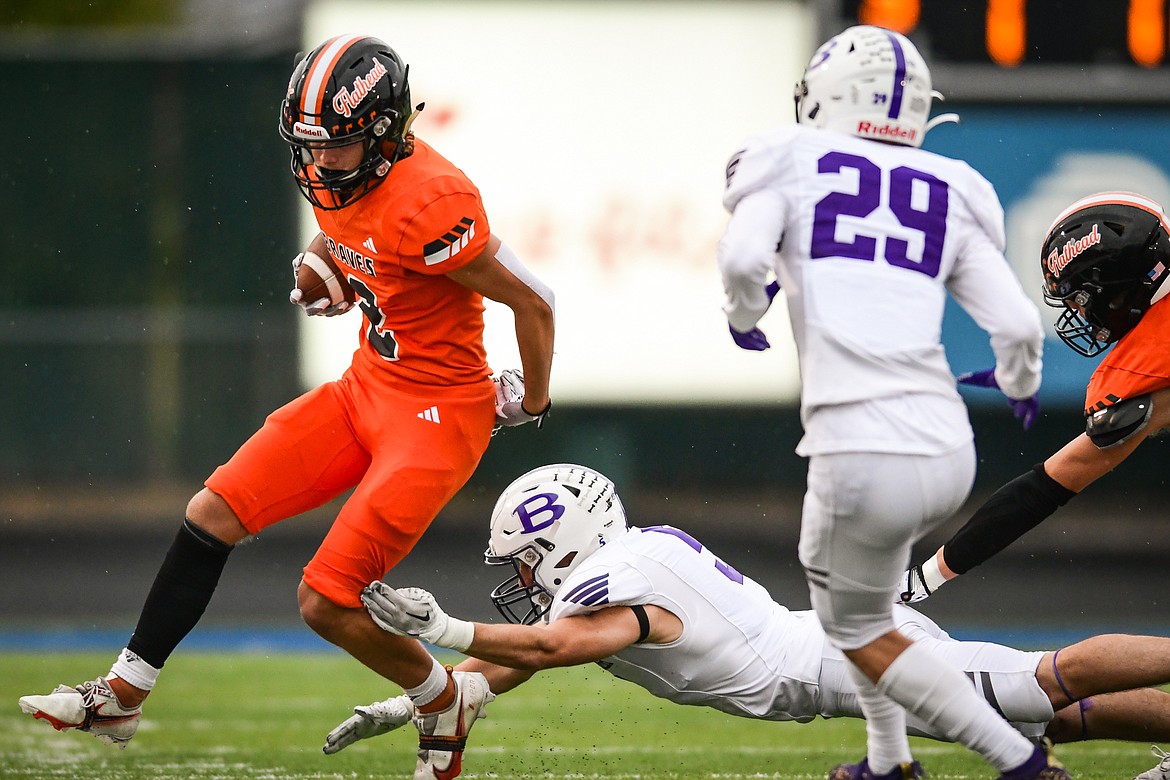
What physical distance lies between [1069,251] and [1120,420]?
50 centimetres

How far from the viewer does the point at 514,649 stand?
336 cm

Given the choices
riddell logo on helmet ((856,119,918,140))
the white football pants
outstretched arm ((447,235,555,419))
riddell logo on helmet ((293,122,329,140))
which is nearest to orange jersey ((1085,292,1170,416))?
the white football pants

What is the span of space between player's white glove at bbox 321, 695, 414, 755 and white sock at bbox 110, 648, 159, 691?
50 cm

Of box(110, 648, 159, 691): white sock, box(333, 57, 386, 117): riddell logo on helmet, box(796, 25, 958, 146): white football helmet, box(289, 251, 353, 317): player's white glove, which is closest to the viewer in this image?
box(796, 25, 958, 146): white football helmet

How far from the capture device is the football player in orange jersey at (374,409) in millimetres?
3691

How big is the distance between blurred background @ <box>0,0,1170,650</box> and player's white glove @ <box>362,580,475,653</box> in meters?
6.02

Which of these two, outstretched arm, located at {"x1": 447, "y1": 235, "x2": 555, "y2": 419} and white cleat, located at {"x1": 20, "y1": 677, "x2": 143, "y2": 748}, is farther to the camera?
outstretched arm, located at {"x1": 447, "y1": 235, "x2": 555, "y2": 419}

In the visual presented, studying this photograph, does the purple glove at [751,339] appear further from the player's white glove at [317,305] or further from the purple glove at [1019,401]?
the player's white glove at [317,305]

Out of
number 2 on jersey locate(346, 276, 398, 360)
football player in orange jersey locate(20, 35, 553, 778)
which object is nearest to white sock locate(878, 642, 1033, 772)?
football player in orange jersey locate(20, 35, 553, 778)

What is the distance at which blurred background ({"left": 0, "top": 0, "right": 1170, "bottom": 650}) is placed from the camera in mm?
9438

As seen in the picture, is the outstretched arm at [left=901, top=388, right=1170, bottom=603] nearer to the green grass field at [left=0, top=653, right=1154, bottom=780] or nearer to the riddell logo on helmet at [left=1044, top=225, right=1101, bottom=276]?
the riddell logo on helmet at [left=1044, top=225, right=1101, bottom=276]

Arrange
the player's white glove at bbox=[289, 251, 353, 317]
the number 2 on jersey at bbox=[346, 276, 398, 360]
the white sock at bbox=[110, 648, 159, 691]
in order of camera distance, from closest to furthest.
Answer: the white sock at bbox=[110, 648, 159, 691]
the number 2 on jersey at bbox=[346, 276, 398, 360]
the player's white glove at bbox=[289, 251, 353, 317]

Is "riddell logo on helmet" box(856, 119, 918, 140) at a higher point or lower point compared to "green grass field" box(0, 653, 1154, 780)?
higher

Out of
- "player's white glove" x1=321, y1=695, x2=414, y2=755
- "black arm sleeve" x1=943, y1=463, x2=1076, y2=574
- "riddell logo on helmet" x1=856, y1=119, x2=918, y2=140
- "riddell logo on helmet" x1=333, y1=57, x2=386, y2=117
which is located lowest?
"player's white glove" x1=321, y1=695, x2=414, y2=755
